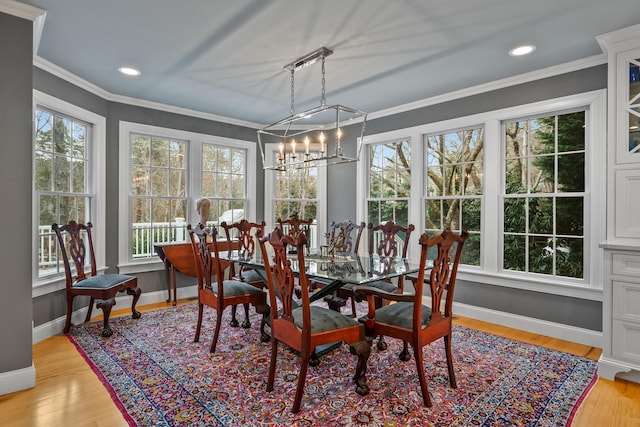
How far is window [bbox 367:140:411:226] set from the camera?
4.46 m

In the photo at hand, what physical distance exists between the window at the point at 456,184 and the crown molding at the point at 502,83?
1.28 feet

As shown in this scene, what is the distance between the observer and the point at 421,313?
2.09m

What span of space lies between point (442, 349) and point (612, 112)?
216cm

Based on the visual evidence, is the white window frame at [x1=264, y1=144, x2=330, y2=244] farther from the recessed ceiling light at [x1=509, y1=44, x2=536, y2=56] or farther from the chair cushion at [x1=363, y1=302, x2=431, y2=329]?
the chair cushion at [x1=363, y1=302, x2=431, y2=329]

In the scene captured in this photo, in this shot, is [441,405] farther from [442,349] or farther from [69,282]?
[69,282]

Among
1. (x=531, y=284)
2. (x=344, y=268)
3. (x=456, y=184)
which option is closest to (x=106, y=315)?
(x=344, y=268)

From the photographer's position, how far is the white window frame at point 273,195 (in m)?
5.26

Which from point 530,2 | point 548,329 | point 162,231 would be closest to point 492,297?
point 548,329

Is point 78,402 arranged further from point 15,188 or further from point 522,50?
point 522,50

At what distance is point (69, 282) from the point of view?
10.4 ft

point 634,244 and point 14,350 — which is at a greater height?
point 634,244

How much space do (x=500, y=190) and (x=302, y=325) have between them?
8.76ft

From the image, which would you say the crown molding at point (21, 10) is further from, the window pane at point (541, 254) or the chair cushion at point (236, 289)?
the window pane at point (541, 254)

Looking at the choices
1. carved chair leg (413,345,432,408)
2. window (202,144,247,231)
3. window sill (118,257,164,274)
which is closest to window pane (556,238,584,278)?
carved chair leg (413,345,432,408)
